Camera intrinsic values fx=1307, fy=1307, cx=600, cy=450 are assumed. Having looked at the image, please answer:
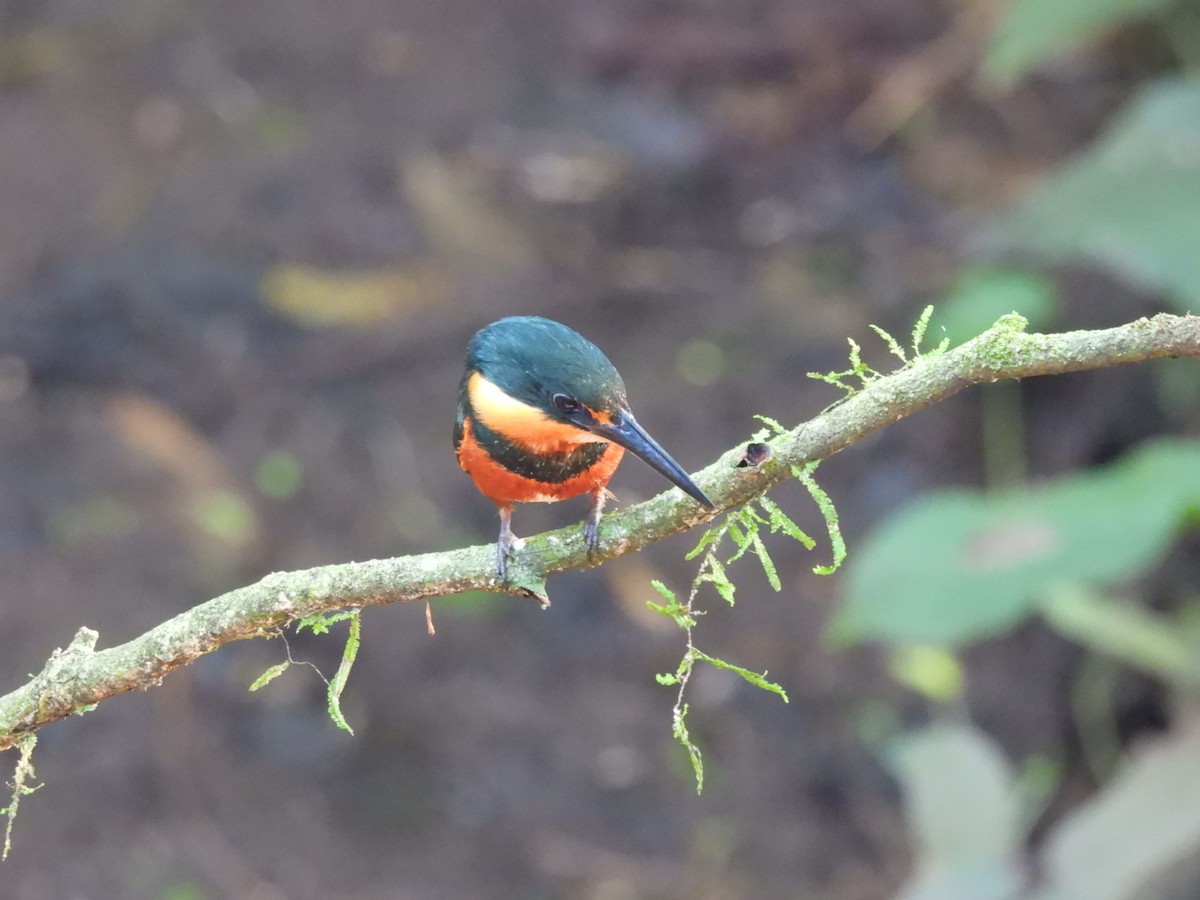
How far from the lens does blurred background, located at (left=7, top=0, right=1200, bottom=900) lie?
5.11 meters

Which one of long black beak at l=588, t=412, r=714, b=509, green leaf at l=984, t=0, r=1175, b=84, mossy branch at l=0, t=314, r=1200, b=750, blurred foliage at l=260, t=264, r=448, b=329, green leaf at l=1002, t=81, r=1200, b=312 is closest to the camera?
mossy branch at l=0, t=314, r=1200, b=750

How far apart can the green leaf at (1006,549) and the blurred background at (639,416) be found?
0.06 feet

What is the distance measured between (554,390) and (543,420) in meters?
0.08

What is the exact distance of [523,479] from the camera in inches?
86.9

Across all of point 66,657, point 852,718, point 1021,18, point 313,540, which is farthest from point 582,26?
point 66,657

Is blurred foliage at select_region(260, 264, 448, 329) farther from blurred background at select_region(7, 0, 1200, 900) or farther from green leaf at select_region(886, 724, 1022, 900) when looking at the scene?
green leaf at select_region(886, 724, 1022, 900)

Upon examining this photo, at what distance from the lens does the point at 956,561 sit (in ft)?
15.8

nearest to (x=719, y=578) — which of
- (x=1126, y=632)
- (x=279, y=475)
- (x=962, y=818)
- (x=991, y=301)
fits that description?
(x=962, y=818)

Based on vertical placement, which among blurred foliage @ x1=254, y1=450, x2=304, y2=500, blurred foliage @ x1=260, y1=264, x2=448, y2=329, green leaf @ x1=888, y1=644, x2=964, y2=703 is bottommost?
green leaf @ x1=888, y1=644, x2=964, y2=703

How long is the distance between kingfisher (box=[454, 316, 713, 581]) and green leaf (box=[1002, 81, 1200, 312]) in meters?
3.78

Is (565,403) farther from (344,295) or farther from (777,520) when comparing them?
(344,295)

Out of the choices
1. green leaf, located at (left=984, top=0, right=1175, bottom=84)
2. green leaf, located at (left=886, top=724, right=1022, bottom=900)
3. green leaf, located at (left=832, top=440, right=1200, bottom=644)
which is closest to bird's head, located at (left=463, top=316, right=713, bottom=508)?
green leaf, located at (left=832, top=440, right=1200, bottom=644)

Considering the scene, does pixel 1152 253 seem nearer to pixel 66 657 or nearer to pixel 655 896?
pixel 655 896

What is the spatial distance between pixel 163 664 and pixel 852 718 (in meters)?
4.51
